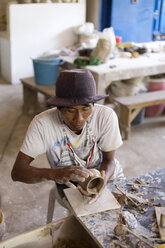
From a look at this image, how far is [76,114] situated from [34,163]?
1.94 metres

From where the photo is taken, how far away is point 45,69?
4.82 m

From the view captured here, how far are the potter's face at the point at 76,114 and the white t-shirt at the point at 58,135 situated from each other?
0.11m

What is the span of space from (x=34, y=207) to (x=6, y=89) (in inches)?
142

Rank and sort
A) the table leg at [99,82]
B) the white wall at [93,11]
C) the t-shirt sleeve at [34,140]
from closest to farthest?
the t-shirt sleeve at [34,140], the table leg at [99,82], the white wall at [93,11]

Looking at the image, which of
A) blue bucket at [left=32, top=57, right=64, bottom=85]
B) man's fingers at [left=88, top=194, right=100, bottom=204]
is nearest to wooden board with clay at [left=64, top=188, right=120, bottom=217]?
man's fingers at [left=88, top=194, right=100, bottom=204]

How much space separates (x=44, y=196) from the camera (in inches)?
126

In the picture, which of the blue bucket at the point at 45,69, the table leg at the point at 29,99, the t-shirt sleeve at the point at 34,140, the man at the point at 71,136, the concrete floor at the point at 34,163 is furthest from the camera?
the table leg at the point at 29,99

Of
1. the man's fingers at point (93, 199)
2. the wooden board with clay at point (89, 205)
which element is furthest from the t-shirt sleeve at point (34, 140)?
the man's fingers at point (93, 199)

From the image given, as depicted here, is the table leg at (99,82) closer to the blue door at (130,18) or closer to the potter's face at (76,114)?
the potter's face at (76,114)

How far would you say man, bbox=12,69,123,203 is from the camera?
1.91 meters

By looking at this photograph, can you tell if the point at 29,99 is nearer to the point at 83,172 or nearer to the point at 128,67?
the point at 128,67

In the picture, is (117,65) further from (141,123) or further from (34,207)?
(34,207)

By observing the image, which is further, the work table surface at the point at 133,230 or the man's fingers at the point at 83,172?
the man's fingers at the point at 83,172

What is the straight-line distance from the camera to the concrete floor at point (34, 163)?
2916mm
